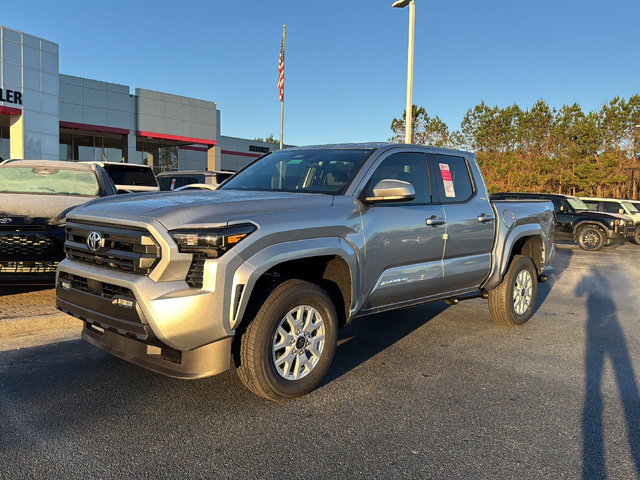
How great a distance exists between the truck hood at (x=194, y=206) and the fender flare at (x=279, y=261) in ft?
0.91

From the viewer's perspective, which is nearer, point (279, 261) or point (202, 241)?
point (202, 241)

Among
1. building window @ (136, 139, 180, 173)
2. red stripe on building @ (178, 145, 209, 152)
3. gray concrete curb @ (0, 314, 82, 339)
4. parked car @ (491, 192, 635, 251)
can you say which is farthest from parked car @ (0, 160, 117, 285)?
red stripe on building @ (178, 145, 209, 152)

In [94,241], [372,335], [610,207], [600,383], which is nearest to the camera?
[94,241]

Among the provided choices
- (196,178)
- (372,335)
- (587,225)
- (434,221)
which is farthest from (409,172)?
(587,225)

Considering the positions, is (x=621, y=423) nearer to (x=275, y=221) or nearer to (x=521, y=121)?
(x=275, y=221)

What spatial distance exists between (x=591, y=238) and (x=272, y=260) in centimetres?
1626

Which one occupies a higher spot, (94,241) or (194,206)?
(194,206)

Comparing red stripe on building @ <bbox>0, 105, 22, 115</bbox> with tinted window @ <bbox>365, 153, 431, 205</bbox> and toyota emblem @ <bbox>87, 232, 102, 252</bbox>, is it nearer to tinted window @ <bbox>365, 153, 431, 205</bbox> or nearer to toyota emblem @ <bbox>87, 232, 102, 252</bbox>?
toyota emblem @ <bbox>87, 232, 102, 252</bbox>

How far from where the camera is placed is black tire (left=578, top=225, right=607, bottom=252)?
17.0 metres

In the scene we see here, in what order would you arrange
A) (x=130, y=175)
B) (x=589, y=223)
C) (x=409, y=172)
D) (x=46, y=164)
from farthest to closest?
(x=589, y=223), (x=130, y=175), (x=46, y=164), (x=409, y=172)

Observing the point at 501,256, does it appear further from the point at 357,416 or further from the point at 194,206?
the point at 194,206

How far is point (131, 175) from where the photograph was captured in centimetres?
1234

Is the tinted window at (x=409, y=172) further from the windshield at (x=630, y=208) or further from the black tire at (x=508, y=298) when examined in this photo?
the windshield at (x=630, y=208)

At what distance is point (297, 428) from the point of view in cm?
348
